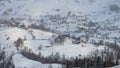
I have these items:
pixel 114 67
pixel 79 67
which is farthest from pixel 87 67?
pixel 114 67

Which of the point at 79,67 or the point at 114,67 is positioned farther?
the point at 79,67

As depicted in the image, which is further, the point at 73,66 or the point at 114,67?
the point at 73,66

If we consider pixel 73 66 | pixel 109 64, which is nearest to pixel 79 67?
pixel 73 66

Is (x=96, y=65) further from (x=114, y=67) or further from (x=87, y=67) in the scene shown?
(x=114, y=67)

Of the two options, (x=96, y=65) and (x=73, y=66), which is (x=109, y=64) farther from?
(x=73, y=66)

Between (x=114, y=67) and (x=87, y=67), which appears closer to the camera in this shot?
(x=114, y=67)

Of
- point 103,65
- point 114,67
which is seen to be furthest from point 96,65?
point 114,67
